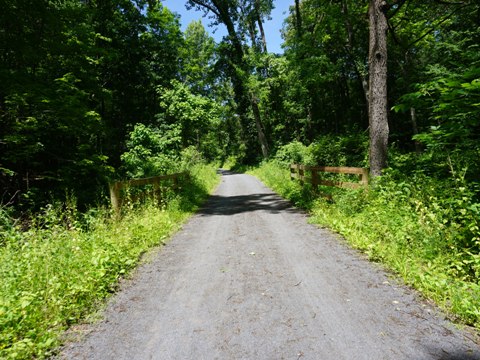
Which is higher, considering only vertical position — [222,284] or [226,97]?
[226,97]

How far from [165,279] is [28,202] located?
263 inches

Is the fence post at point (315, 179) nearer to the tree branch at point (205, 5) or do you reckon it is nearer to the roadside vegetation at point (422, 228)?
the roadside vegetation at point (422, 228)

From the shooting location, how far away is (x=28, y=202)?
8789 mm

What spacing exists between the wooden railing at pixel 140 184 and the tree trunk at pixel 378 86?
20.3ft

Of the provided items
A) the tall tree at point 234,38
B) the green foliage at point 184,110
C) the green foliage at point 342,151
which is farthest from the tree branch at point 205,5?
the green foliage at point 342,151

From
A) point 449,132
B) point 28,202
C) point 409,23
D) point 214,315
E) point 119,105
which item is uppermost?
point 409,23

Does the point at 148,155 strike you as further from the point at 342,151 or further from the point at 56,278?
the point at 56,278

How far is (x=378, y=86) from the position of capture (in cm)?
747

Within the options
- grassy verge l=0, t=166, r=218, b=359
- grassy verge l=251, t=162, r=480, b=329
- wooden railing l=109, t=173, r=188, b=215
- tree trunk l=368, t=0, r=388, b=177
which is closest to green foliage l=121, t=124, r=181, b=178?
wooden railing l=109, t=173, r=188, b=215

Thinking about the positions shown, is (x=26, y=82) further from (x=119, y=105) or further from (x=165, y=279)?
(x=119, y=105)

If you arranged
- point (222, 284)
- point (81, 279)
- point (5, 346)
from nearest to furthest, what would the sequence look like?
point (5, 346)
point (81, 279)
point (222, 284)

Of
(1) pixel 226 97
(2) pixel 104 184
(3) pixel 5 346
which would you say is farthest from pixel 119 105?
(1) pixel 226 97

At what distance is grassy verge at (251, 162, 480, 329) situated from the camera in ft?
11.4

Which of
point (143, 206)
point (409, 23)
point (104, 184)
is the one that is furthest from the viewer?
point (409, 23)
